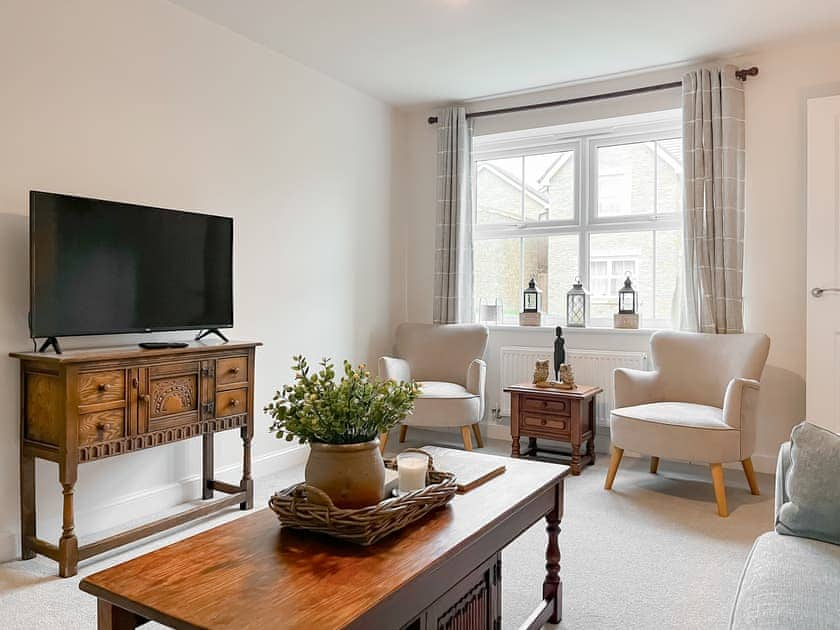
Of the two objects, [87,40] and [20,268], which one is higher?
[87,40]

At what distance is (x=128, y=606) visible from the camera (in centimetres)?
121

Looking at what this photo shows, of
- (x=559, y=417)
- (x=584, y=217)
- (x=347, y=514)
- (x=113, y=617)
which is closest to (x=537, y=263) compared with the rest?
(x=584, y=217)

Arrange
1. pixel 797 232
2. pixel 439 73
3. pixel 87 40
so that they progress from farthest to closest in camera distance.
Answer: pixel 439 73, pixel 797 232, pixel 87 40

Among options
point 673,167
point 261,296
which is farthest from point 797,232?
point 261,296

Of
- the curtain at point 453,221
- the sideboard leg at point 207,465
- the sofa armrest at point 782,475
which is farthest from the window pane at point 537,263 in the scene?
the sofa armrest at point 782,475

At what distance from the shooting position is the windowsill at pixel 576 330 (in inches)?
166

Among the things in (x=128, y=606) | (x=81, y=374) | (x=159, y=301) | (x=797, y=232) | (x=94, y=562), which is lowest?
(x=94, y=562)

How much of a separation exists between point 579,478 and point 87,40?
3.35 metres

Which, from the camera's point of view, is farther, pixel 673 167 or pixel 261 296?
pixel 673 167

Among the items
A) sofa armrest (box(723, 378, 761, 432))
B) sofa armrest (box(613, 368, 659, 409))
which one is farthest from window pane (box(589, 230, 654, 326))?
sofa armrest (box(723, 378, 761, 432))

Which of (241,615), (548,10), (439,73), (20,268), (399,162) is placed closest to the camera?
(241,615)

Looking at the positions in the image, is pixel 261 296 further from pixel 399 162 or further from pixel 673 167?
pixel 673 167

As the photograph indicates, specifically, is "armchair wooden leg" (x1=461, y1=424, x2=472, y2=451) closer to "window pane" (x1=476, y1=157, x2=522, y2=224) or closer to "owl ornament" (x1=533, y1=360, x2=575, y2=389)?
"owl ornament" (x1=533, y1=360, x2=575, y2=389)

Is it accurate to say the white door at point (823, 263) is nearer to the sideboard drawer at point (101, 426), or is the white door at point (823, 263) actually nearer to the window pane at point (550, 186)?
the window pane at point (550, 186)
